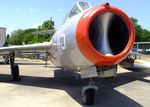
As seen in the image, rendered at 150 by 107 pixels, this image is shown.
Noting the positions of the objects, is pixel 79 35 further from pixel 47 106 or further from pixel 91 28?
pixel 47 106

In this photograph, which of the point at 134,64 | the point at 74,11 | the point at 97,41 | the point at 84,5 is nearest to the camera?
the point at 97,41

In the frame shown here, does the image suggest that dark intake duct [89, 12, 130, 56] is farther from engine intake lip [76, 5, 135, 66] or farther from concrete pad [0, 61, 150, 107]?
concrete pad [0, 61, 150, 107]

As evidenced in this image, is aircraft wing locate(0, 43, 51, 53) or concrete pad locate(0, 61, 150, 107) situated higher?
aircraft wing locate(0, 43, 51, 53)

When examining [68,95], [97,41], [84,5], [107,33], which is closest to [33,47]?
[68,95]

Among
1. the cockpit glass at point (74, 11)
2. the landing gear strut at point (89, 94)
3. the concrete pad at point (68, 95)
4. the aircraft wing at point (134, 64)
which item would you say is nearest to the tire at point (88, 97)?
the landing gear strut at point (89, 94)

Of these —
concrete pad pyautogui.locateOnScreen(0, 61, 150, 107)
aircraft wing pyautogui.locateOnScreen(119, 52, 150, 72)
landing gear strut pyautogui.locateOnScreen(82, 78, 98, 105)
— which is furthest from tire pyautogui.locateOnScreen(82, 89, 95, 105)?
aircraft wing pyautogui.locateOnScreen(119, 52, 150, 72)

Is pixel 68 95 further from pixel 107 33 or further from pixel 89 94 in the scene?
pixel 107 33

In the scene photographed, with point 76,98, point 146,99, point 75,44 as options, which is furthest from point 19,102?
point 146,99

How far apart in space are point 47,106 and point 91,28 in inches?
95.9

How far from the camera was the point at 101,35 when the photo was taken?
7.77 metres

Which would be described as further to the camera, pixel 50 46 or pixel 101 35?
pixel 50 46

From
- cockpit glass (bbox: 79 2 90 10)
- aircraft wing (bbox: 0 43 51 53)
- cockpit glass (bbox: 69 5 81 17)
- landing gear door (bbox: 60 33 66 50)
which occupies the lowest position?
aircraft wing (bbox: 0 43 51 53)

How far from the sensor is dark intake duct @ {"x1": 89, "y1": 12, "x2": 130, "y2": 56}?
759cm

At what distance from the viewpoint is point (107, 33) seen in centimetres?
803
